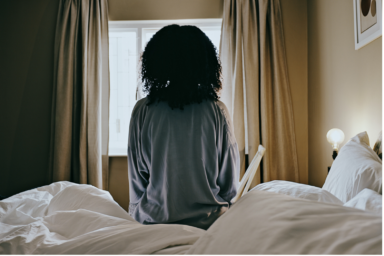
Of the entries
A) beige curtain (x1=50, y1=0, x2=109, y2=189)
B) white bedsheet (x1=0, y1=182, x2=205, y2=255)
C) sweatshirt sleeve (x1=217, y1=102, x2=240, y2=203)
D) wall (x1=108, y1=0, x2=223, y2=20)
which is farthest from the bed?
wall (x1=108, y1=0, x2=223, y2=20)

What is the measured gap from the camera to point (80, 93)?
109 inches

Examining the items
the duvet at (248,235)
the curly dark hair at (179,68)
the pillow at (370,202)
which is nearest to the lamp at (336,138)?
the pillow at (370,202)

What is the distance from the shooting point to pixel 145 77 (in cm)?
93

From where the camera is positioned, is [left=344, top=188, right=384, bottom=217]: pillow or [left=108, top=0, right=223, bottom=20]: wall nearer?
[left=344, top=188, right=384, bottom=217]: pillow

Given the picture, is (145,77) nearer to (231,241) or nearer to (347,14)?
(231,241)

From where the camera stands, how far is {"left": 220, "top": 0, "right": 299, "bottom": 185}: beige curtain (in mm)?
2600

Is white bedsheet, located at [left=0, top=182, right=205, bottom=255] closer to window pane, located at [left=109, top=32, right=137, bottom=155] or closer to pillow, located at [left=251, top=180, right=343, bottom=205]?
pillow, located at [left=251, top=180, right=343, bottom=205]

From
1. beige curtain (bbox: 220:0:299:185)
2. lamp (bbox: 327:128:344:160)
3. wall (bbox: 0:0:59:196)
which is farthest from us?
wall (bbox: 0:0:59:196)

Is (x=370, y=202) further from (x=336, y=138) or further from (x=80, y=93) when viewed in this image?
(x=80, y=93)

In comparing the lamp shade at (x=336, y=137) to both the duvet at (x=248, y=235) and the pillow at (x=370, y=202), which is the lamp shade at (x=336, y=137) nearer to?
the pillow at (x=370, y=202)

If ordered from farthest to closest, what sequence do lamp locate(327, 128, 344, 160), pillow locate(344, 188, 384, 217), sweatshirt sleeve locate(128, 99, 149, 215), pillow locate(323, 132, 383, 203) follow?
lamp locate(327, 128, 344, 160) → pillow locate(323, 132, 383, 203) → sweatshirt sleeve locate(128, 99, 149, 215) → pillow locate(344, 188, 384, 217)

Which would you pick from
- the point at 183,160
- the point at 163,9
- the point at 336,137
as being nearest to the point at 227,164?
the point at 183,160

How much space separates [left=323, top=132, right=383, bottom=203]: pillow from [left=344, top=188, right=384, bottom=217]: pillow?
0.07 metres

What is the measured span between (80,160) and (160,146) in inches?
83.3
